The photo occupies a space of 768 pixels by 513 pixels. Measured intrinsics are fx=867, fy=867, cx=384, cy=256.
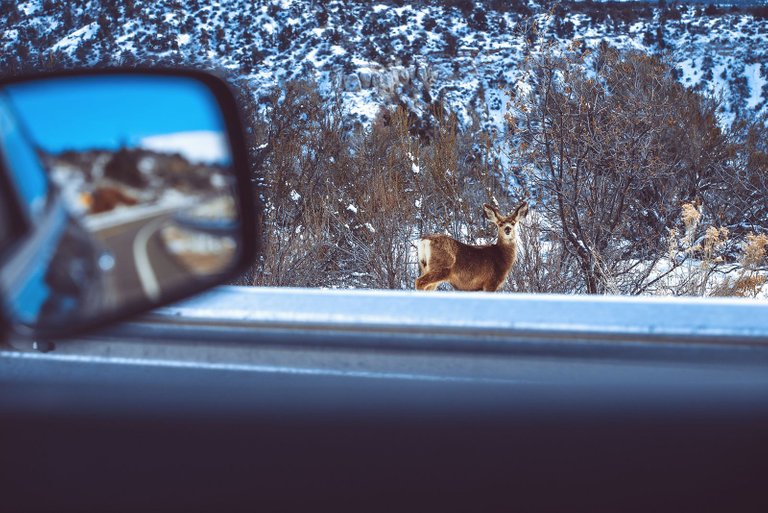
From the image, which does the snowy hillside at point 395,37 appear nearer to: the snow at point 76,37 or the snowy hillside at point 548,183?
the snow at point 76,37

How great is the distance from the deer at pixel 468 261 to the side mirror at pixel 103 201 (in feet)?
13.9

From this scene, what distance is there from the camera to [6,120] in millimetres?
1265

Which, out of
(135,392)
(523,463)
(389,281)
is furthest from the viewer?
(389,281)

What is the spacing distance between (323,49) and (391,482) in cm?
2197

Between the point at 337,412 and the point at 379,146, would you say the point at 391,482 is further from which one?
the point at 379,146

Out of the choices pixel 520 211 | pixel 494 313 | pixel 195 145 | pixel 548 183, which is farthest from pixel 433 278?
pixel 195 145

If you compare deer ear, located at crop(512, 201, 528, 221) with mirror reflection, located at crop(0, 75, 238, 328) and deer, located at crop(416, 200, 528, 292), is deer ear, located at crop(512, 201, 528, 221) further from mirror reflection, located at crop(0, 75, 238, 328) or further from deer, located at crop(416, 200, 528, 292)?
mirror reflection, located at crop(0, 75, 238, 328)

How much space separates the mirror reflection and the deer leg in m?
4.23

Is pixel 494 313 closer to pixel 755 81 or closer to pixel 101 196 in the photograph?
pixel 101 196

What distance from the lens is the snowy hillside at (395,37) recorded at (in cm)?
1964

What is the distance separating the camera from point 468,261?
5578 millimetres

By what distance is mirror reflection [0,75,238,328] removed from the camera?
1.23 m

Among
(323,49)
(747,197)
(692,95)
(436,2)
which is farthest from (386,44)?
(747,197)

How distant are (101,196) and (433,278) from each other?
4.37 meters
